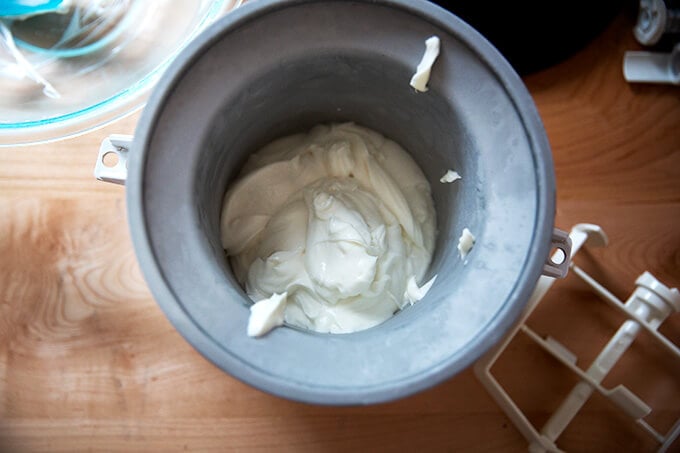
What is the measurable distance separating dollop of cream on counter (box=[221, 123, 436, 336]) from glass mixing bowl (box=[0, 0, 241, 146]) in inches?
6.4

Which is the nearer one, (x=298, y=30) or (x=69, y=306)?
(x=298, y=30)

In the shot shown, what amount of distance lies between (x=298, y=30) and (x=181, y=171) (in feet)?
0.51

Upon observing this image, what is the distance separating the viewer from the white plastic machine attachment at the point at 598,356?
0.64 metres

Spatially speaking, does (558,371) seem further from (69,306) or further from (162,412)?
(69,306)

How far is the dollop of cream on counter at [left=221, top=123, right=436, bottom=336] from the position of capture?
0.56m

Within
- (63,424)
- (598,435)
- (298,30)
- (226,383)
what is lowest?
(63,424)

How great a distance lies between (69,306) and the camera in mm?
670

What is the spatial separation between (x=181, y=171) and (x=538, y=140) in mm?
282

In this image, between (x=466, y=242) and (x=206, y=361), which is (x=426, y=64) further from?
(x=206, y=361)

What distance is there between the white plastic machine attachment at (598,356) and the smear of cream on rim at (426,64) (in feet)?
0.98

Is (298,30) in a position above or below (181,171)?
above

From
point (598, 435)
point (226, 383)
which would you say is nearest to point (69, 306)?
point (226, 383)

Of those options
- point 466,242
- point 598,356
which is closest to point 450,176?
point 466,242

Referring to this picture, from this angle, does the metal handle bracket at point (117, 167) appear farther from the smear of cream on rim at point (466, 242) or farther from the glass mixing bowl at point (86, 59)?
the smear of cream on rim at point (466, 242)
